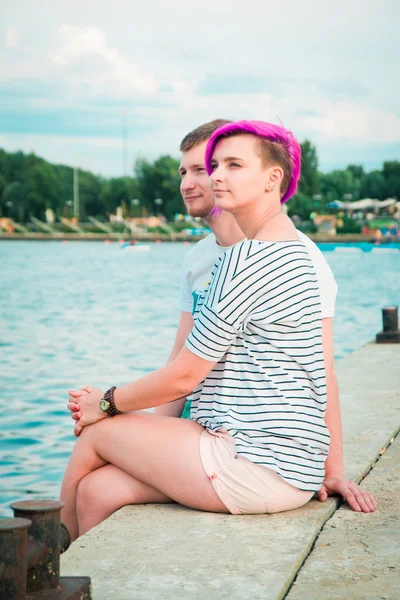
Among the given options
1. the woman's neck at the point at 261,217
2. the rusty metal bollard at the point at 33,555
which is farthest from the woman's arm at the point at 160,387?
the rusty metal bollard at the point at 33,555

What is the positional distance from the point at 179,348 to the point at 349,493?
2.74ft

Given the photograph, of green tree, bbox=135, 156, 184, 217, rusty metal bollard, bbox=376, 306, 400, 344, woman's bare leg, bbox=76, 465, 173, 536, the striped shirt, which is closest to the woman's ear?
the striped shirt

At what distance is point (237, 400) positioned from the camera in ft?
9.43

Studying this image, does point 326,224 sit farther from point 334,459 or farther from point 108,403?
point 108,403

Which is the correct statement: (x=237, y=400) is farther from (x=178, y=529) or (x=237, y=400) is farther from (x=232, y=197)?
(x=232, y=197)

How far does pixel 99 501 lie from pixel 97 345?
40.6ft

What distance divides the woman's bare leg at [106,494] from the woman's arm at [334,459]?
0.57 meters

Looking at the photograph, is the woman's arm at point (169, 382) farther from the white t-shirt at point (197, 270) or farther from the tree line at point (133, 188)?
the tree line at point (133, 188)

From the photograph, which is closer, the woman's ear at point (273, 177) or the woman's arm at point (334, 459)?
the woman's ear at point (273, 177)

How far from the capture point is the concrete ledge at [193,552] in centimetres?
239

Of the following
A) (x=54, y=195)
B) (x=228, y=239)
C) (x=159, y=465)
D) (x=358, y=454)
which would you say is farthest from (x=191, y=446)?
(x=54, y=195)

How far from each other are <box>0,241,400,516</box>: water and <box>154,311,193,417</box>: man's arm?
8.56 ft

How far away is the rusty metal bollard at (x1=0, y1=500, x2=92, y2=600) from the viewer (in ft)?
6.23

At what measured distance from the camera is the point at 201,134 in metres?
3.56
